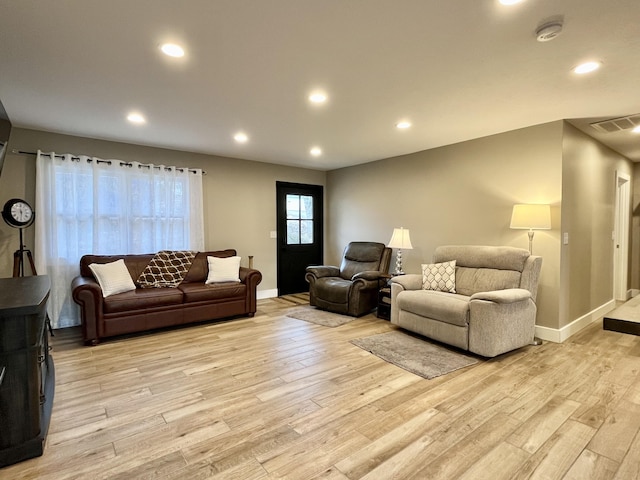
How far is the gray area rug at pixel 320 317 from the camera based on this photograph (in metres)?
4.30

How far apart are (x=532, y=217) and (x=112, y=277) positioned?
15.0ft

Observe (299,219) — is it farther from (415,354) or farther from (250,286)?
(415,354)

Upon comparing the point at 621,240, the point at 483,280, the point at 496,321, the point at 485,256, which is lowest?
the point at 496,321

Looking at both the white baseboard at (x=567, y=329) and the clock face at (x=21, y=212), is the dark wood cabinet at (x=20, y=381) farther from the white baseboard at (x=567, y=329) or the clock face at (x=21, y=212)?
the white baseboard at (x=567, y=329)

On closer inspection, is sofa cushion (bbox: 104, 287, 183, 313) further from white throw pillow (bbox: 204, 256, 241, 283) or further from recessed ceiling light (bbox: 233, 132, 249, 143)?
recessed ceiling light (bbox: 233, 132, 249, 143)

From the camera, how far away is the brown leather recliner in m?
4.55

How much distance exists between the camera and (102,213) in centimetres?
427

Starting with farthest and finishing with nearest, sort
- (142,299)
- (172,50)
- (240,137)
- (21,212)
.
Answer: (240,137) → (142,299) → (21,212) → (172,50)

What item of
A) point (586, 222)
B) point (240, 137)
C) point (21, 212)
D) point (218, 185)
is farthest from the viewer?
point (218, 185)

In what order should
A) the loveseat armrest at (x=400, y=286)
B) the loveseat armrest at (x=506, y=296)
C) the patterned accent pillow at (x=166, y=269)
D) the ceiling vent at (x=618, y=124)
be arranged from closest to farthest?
the loveseat armrest at (x=506, y=296), the ceiling vent at (x=618, y=124), the loveseat armrest at (x=400, y=286), the patterned accent pillow at (x=166, y=269)

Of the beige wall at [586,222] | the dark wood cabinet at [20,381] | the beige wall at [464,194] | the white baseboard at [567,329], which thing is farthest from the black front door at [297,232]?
the dark wood cabinet at [20,381]

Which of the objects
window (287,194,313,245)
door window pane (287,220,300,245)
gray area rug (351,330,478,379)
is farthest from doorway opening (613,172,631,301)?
door window pane (287,220,300,245)

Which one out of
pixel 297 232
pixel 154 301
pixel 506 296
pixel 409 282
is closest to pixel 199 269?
pixel 154 301

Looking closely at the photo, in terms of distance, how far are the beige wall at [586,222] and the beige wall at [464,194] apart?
0.14 m
